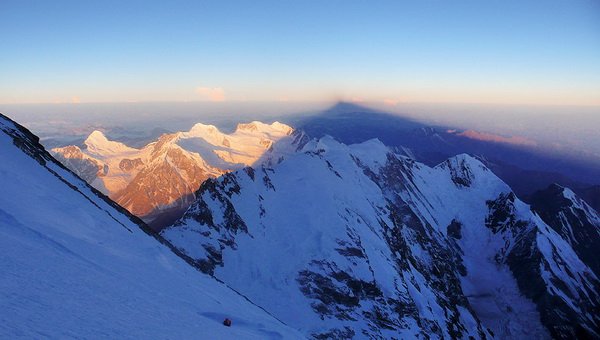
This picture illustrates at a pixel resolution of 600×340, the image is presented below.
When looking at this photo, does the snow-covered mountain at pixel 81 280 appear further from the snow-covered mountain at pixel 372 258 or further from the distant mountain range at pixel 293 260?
the snow-covered mountain at pixel 372 258

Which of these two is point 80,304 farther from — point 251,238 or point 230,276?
point 251,238

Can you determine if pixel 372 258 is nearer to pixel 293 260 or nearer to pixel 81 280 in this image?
pixel 293 260

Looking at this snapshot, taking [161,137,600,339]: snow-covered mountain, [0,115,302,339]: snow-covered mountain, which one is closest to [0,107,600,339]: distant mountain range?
[0,115,302,339]: snow-covered mountain

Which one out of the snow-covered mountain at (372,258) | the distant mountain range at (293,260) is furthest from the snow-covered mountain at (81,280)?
the snow-covered mountain at (372,258)

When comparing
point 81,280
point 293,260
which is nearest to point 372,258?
point 293,260

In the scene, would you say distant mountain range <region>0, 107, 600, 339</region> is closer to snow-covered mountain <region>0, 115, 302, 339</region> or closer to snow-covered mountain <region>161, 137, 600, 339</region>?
snow-covered mountain <region>0, 115, 302, 339</region>
